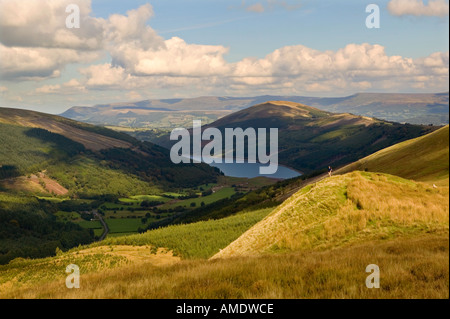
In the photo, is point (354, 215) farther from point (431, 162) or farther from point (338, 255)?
point (431, 162)

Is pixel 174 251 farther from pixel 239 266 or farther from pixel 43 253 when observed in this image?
pixel 43 253

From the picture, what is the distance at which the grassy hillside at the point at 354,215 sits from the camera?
13891 mm

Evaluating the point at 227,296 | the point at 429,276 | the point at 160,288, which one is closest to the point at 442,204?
the point at 429,276

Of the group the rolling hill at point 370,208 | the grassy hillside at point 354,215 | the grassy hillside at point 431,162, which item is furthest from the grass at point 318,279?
the grassy hillside at point 431,162

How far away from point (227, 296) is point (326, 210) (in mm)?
11847

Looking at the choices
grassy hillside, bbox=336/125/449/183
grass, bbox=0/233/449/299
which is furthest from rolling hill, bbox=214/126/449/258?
grass, bbox=0/233/449/299

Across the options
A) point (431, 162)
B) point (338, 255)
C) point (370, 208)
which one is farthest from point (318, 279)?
point (370, 208)

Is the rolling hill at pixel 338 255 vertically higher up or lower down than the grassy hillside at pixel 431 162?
lower down

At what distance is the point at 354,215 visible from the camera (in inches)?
742

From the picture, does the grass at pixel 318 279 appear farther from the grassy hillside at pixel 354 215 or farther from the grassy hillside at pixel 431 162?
the grassy hillside at pixel 431 162

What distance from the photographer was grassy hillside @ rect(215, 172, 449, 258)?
45.6ft

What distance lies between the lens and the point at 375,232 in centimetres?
1744

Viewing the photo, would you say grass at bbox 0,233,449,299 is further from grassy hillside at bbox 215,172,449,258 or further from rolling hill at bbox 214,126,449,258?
rolling hill at bbox 214,126,449,258

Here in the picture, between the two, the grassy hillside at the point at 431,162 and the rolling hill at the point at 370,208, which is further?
the rolling hill at the point at 370,208
